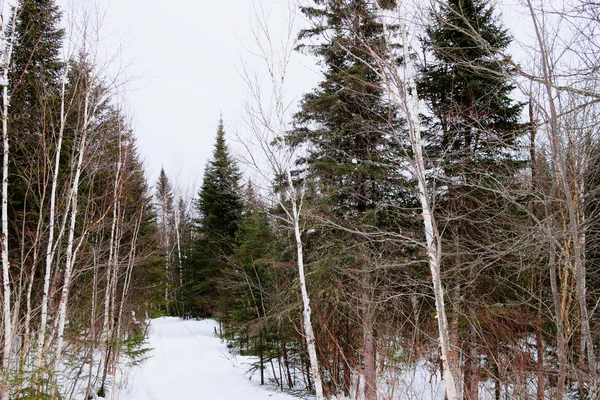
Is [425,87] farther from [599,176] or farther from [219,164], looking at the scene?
[219,164]

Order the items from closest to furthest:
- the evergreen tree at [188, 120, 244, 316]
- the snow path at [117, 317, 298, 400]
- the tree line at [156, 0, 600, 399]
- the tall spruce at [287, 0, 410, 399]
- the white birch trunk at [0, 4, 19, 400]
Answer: the white birch trunk at [0, 4, 19, 400] → the tree line at [156, 0, 600, 399] → the tall spruce at [287, 0, 410, 399] → the snow path at [117, 317, 298, 400] → the evergreen tree at [188, 120, 244, 316]

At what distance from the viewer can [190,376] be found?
508 inches

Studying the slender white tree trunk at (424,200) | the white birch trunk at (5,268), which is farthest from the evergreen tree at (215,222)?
the slender white tree trunk at (424,200)

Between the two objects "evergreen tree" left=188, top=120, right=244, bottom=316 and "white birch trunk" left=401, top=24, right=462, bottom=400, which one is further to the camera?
"evergreen tree" left=188, top=120, right=244, bottom=316

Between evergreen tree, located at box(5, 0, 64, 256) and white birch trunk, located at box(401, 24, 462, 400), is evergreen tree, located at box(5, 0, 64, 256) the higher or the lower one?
the higher one

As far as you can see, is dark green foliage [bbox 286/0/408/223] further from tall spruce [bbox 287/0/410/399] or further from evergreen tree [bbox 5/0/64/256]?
evergreen tree [bbox 5/0/64/256]

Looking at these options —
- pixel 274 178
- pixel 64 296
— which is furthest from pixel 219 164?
pixel 64 296

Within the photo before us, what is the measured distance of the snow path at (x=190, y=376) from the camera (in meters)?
10.9

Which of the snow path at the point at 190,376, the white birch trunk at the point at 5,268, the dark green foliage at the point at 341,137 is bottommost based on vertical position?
the snow path at the point at 190,376

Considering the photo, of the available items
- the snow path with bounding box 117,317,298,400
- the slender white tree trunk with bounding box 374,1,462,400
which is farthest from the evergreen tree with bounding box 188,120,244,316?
the slender white tree trunk with bounding box 374,1,462,400

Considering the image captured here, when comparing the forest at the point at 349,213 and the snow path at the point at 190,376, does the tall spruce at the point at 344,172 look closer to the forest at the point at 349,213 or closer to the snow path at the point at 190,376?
the forest at the point at 349,213

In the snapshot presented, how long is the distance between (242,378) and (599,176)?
1277cm

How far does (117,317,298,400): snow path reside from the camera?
1086cm

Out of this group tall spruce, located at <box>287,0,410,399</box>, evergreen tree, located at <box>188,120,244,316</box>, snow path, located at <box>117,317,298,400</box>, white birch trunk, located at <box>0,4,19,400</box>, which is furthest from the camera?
evergreen tree, located at <box>188,120,244,316</box>
